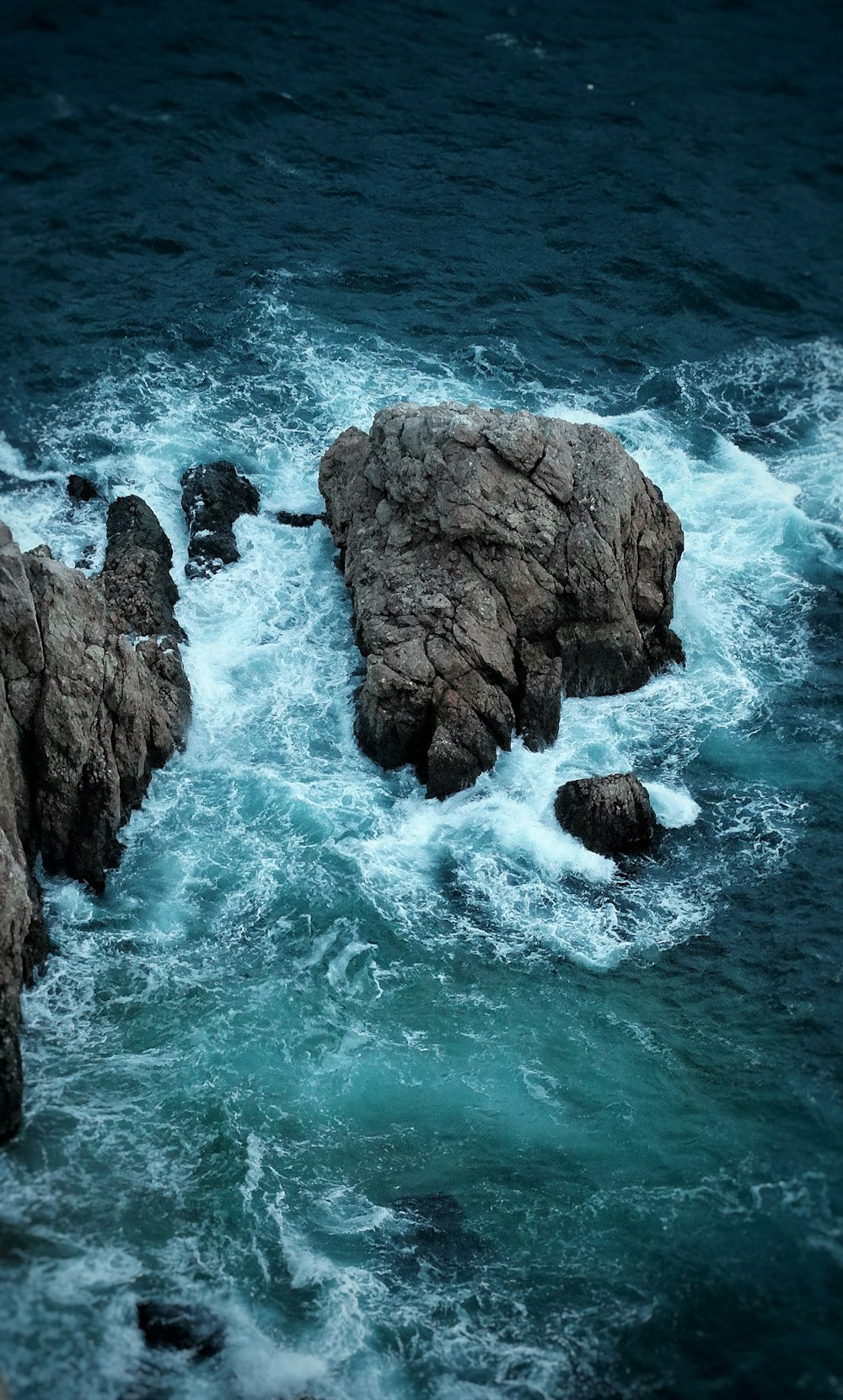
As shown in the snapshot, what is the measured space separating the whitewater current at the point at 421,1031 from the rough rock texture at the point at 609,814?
572 millimetres

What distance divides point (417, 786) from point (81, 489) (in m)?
15.1

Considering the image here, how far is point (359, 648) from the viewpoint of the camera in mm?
38594

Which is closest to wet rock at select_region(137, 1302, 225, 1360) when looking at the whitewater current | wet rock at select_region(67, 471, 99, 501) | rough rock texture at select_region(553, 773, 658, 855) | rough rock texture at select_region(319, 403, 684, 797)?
the whitewater current

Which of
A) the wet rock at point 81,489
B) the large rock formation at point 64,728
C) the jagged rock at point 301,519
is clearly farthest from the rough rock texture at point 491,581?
A: the wet rock at point 81,489

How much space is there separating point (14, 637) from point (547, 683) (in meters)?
14.1

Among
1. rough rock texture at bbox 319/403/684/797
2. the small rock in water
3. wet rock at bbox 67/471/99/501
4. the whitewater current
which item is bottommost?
the small rock in water

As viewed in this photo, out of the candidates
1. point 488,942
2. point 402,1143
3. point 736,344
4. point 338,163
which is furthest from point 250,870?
point 338,163

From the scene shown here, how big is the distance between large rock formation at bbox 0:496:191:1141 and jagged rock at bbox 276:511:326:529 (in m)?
9.20

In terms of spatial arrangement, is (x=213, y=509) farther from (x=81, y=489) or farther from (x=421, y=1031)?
(x=421, y=1031)

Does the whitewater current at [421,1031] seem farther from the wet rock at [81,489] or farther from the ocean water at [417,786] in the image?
the wet rock at [81,489]

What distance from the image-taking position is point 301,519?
42.2 m

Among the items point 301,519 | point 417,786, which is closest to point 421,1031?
point 417,786

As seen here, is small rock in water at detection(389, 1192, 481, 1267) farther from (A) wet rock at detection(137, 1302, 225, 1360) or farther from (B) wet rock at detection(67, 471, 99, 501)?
(B) wet rock at detection(67, 471, 99, 501)

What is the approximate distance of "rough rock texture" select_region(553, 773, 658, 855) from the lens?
3394 centimetres
